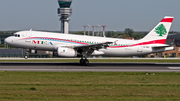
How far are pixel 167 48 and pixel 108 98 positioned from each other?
27965mm

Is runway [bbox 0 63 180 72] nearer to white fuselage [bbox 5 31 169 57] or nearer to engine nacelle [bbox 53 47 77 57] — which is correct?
engine nacelle [bbox 53 47 77 57]

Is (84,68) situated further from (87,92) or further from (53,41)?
(87,92)

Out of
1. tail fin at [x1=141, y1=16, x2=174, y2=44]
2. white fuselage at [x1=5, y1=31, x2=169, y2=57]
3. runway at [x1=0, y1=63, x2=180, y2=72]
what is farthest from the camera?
tail fin at [x1=141, y1=16, x2=174, y2=44]

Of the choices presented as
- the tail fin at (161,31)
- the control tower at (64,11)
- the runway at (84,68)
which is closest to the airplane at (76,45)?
the tail fin at (161,31)

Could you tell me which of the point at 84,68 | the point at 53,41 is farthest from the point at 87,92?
the point at 53,41

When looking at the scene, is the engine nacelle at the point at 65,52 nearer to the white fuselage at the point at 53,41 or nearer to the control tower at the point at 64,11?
the white fuselage at the point at 53,41

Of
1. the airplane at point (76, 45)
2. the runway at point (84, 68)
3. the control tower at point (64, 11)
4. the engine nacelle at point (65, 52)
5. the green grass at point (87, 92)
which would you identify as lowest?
the green grass at point (87, 92)

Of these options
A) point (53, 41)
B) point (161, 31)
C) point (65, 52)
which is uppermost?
point (161, 31)

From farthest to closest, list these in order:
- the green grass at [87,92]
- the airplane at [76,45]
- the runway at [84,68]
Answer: the airplane at [76,45]
the runway at [84,68]
the green grass at [87,92]

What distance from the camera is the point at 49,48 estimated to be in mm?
36500

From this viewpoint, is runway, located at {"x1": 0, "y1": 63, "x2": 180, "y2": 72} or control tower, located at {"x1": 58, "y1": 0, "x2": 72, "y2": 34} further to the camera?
control tower, located at {"x1": 58, "y1": 0, "x2": 72, "y2": 34}

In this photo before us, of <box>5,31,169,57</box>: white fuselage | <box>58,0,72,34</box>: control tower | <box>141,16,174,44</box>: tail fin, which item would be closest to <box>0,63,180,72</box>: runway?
<box>5,31,169,57</box>: white fuselage

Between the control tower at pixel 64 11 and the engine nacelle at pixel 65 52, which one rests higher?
the control tower at pixel 64 11

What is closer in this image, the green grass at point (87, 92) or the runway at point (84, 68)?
the green grass at point (87, 92)
